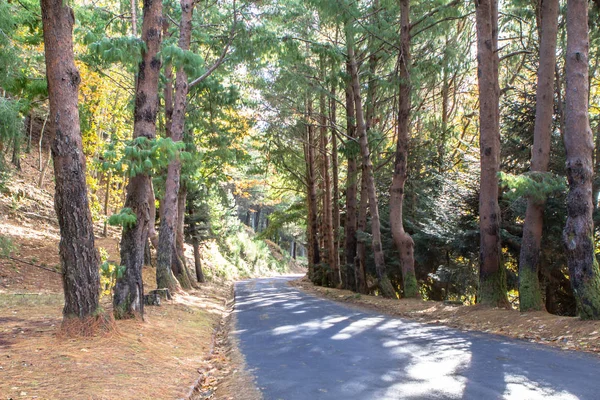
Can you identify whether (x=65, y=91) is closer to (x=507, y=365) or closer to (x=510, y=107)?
(x=507, y=365)

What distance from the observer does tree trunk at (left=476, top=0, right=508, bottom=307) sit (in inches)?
466

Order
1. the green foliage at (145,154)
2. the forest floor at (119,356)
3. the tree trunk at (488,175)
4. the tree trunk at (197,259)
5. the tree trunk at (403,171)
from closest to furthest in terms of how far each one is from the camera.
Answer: the forest floor at (119,356), the green foliage at (145,154), the tree trunk at (488,175), the tree trunk at (403,171), the tree trunk at (197,259)

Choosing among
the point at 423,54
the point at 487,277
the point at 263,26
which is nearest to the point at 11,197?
the point at 263,26

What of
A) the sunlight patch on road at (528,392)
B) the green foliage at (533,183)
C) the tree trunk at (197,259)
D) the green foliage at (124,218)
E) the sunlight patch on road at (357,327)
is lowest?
the sunlight patch on road at (357,327)

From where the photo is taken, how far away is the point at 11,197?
821 inches

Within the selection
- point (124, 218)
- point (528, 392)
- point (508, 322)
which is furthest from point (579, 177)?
point (124, 218)

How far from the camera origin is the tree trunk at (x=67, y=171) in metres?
6.69

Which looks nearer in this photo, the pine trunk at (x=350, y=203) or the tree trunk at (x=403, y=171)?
the tree trunk at (x=403, y=171)

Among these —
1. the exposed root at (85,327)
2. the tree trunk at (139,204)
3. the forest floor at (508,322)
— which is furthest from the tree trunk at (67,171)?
the forest floor at (508,322)

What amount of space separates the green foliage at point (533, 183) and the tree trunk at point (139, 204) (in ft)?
21.7

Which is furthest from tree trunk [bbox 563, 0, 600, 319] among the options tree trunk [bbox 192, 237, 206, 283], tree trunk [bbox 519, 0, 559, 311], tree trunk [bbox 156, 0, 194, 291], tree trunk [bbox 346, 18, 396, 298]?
tree trunk [bbox 192, 237, 206, 283]

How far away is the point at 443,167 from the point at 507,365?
12584 mm

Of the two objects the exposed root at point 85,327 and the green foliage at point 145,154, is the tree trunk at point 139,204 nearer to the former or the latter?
the green foliage at point 145,154

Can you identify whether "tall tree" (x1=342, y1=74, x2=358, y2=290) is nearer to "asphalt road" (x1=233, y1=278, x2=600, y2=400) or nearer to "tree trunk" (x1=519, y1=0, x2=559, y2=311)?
"tree trunk" (x1=519, y1=0, x2=559, y2=311)
